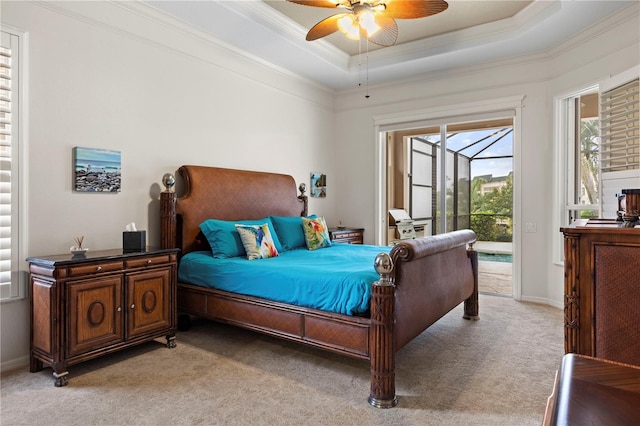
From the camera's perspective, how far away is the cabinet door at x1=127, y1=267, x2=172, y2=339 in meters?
2.87

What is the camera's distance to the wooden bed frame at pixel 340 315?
225cm

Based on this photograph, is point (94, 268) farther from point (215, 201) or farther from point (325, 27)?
point (325, 27)

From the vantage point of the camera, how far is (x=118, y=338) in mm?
2781

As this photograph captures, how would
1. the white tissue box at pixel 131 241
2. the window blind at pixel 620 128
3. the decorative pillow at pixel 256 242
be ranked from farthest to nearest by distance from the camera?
the decorative pillow at pixel 256 242 → the window blind at pixel 620 128 → the white tissue box at pixel 131 241

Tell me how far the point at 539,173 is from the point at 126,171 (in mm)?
4665

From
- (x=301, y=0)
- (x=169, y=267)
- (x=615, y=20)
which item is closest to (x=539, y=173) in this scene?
(x=615, y=20)

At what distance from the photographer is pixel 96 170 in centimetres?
318

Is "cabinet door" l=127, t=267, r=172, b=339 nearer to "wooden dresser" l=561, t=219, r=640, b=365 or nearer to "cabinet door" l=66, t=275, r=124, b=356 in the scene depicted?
"cabinet door" l=66, t=275, r=124, b=356

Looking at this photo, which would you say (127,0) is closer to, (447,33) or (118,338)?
(118,338)

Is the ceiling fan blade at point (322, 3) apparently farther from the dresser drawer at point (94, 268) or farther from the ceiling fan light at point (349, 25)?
the dresser drawer at point (94, 268)

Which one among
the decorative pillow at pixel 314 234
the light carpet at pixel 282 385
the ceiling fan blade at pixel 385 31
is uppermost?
the ceiling fan blade at pixel 385 31

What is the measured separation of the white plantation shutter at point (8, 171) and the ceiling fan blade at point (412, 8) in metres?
2.77

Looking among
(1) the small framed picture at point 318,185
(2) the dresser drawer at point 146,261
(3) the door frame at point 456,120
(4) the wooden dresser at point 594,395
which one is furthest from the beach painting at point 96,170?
(3) the door frame at point 456,120

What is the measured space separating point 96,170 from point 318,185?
3286 millimetres
